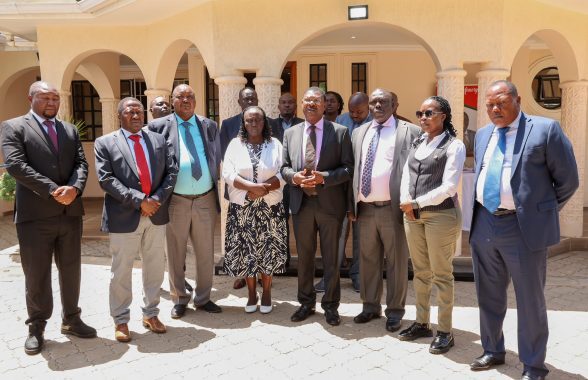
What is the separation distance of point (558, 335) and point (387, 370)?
1.72m

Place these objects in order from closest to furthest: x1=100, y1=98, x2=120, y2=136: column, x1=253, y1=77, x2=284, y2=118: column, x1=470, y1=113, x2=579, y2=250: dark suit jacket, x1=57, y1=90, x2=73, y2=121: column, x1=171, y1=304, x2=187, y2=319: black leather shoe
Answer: x1=470, y1=113, x2=579, y2=250: dark suit jacket, x1=171, y1=304, x2=187, y2=319: black leather shoe, x1=253, y1=77, x2=284, y2=118: column, x1=57, y1=90, x2=73, y2=121: column, x1=100, y1=98, x2=120, y2=136: column

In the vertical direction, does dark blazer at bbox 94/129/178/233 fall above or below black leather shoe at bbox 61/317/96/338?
above

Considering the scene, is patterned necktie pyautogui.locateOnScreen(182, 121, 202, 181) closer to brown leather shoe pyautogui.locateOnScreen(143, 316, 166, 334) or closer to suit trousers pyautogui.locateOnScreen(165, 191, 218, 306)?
suit trousers pyautogui.locateOnScreen(165, 191, 218, 306)

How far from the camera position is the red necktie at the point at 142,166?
14.1 ft

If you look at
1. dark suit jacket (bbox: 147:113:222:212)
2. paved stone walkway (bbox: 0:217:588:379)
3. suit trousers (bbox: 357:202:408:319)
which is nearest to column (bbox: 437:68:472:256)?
paved stone walkway (bbox: 0:217:588:379)

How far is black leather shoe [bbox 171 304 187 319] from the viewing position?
4879 mm

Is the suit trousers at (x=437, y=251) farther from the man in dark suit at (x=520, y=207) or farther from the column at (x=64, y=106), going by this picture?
the column at (x=64, y=106)

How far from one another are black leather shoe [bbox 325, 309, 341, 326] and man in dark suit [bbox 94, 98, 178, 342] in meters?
1.50

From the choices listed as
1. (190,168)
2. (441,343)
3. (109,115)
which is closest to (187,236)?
(190,168)

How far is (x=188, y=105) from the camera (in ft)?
15.9

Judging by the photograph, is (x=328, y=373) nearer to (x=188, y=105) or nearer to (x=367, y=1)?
(x=188, y=105)

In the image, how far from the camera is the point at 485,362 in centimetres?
376

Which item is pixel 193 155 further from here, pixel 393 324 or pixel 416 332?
pixel 416 332

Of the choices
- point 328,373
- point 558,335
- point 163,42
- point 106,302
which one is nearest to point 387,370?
point 328,373
